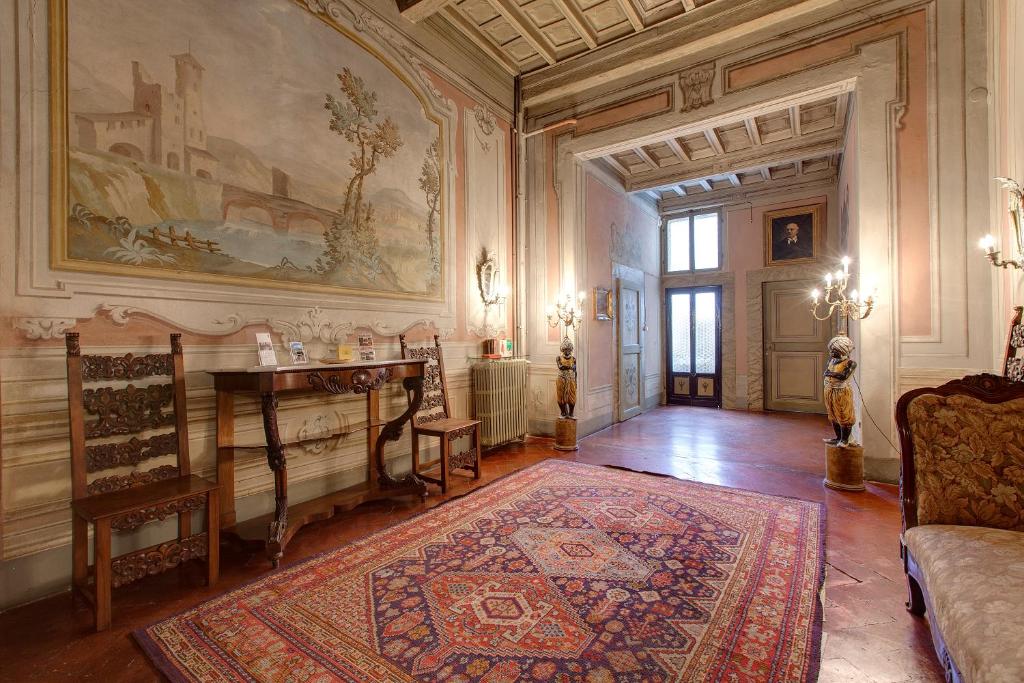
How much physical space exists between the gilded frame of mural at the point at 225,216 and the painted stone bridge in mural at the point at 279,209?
0.01 metres

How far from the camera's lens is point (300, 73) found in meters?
3.17

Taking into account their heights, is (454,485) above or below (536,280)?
below

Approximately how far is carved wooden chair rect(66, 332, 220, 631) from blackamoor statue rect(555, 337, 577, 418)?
339cm

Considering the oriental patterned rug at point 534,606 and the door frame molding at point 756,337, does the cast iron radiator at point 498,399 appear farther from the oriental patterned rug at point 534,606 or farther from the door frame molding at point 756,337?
the door frame molding at point 756,337

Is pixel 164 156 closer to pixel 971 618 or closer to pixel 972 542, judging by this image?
pixel 971 618

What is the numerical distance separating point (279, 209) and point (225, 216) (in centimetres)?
35

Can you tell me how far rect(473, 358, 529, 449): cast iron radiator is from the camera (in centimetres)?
454

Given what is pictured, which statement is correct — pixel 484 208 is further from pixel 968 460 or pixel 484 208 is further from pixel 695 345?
pixel 695 345

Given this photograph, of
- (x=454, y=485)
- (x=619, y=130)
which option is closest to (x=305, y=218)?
(x=454, y=485)

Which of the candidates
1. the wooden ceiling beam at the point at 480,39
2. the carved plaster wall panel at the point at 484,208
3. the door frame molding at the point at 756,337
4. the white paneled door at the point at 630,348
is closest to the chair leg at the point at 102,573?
the carved plaster wall panel at the point at 484,208

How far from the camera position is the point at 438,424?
374cm

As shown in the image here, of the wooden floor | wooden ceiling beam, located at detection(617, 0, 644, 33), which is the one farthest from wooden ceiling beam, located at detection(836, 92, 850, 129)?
the wooden floor

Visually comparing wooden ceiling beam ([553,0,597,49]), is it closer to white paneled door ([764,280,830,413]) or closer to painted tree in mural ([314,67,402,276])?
painted tree in mural ([314,67,402,276])

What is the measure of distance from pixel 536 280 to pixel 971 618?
4575 mm
